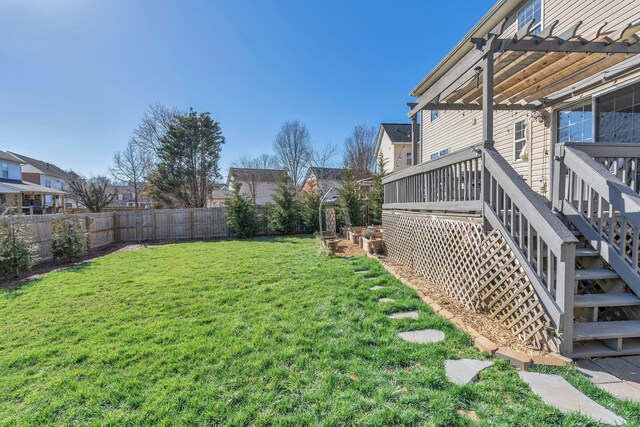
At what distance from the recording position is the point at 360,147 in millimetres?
29141

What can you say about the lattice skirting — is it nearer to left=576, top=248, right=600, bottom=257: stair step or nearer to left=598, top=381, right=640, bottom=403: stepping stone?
left=598, top=381, right=640, bottom=403: stepping stone

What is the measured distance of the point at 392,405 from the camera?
6.26 ft

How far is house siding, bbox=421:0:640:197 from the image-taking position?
502 cm

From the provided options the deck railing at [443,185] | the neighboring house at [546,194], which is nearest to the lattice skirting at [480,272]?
the neighboring house at [546,194]

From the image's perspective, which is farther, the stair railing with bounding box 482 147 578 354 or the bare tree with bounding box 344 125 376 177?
the bare tree with bounding box 344 125 376 177

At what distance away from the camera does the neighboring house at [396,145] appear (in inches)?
824

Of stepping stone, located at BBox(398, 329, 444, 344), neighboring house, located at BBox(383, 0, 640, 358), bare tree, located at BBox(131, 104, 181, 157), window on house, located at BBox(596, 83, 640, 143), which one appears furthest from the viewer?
bare tree, located at BBox(131, 104, 181, 157)

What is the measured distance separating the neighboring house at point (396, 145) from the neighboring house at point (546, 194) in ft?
45.4

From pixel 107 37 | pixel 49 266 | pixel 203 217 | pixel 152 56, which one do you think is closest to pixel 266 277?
pixel 49 266

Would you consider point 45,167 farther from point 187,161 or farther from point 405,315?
point 405,315

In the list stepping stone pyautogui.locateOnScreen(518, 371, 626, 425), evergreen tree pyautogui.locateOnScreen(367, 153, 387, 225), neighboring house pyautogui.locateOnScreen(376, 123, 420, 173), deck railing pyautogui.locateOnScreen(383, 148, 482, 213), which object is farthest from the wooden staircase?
neighboring house pyautogui.locateOnScreen(376, 123, 420, 173)

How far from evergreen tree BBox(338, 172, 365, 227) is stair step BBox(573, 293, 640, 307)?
391 inches

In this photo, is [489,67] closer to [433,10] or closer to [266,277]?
[266,277]

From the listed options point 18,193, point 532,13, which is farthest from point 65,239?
point 18,193
